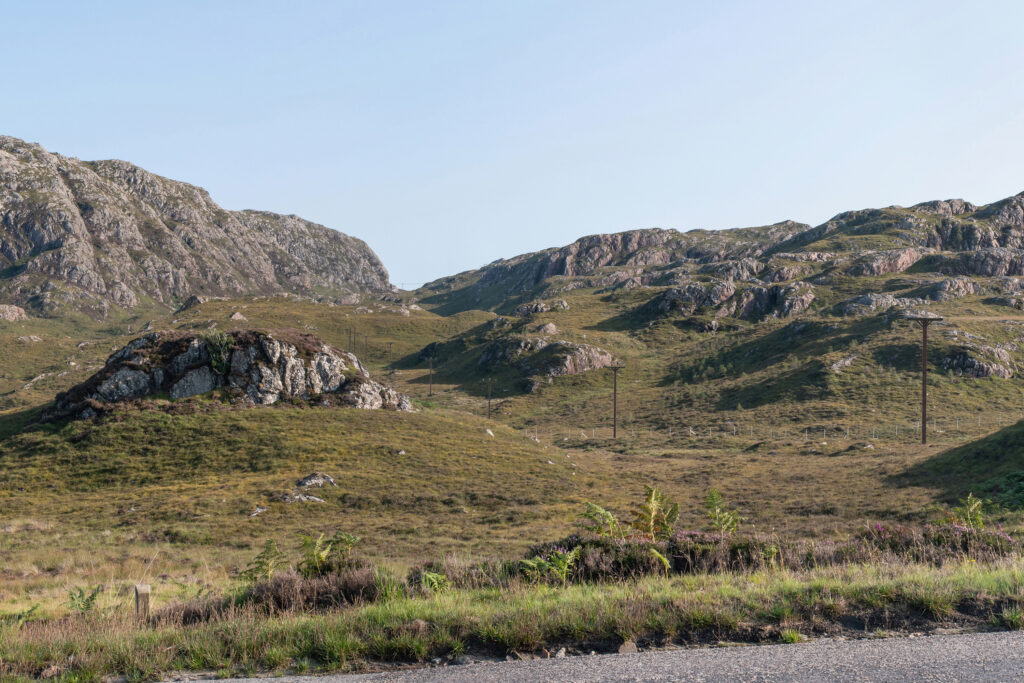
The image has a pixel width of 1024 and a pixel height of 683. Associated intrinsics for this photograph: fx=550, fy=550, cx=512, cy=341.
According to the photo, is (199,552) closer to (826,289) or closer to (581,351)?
(581,351)

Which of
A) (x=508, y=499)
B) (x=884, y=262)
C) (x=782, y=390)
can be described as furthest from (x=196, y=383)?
(x=884, y=262)

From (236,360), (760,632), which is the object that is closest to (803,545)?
(760,632)

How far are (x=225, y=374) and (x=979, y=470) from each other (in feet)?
218

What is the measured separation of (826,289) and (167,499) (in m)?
183

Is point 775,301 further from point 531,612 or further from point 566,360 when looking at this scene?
point 531,612

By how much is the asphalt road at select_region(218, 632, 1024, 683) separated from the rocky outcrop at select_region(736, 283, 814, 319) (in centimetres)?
17420

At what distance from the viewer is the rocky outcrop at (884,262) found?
601 ft

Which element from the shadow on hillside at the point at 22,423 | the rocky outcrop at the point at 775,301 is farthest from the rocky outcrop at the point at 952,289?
the shadow on hillside at the point at 22,423

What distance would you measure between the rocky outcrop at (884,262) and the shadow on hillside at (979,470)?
16282 centimetres

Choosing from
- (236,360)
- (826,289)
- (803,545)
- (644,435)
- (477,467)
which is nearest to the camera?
(803,545)

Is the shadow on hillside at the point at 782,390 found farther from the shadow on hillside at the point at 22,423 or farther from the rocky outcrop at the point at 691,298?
the shadow on hillside at the point at 22,423

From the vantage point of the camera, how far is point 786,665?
6523 mm

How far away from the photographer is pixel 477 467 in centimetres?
4891

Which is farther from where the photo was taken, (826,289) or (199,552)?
(826,289)
